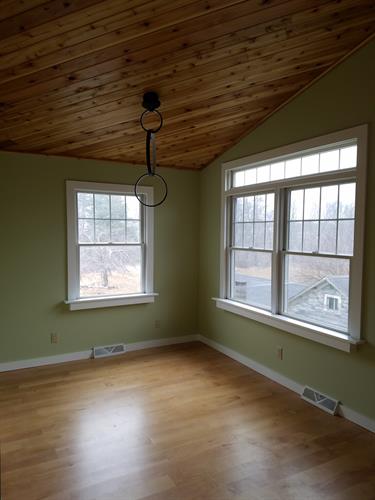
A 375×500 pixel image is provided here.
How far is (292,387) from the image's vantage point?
342 cm

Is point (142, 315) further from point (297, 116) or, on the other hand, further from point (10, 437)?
point (297, 116)

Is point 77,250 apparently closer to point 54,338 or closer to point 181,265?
point 54,338

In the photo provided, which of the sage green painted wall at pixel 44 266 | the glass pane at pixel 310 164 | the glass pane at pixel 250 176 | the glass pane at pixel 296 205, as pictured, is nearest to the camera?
the glass pane at pixel 310 164

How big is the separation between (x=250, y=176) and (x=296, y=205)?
799 mm

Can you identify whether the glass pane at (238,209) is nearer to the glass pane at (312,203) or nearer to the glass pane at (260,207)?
the glass pane at (260,207)

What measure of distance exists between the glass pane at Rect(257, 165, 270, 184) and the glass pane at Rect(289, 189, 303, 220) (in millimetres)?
401

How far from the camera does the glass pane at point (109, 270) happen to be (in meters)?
4.26

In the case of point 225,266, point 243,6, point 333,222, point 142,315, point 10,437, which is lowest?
point 10,437

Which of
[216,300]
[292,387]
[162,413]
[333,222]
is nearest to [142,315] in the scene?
[216,300]

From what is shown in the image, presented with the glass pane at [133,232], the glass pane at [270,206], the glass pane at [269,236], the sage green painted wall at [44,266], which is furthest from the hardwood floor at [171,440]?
the glass pane at [270,206]

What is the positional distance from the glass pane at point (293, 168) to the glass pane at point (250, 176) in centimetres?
49

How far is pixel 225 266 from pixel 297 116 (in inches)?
75.1

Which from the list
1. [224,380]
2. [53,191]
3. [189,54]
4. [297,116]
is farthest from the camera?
[53,191]

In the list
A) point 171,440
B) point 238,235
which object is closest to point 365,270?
point 238,235
